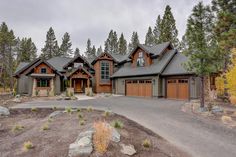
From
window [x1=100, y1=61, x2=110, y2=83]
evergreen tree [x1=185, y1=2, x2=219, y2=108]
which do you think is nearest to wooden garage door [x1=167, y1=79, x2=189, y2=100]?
evergreen tree [x1=185, y1=2, x2=219, y2=108]

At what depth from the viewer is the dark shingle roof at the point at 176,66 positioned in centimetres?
2203

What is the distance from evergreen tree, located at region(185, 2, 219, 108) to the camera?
1445 cm

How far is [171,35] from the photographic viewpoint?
39.7m

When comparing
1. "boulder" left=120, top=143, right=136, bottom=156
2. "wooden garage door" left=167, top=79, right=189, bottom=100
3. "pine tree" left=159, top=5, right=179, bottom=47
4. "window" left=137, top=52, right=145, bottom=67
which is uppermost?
"pine tree" left=159, top=5, right=179, bottom=47

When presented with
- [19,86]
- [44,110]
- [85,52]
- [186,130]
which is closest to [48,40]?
[85,52]

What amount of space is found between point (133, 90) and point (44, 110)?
50.3ft

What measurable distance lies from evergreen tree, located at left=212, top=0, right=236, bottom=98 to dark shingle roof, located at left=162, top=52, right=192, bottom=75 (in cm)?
430

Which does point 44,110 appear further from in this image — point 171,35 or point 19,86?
point 171,35

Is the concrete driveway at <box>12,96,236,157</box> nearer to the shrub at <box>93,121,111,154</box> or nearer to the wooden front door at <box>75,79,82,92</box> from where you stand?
the shrub at <box>93,121,111,154</box>

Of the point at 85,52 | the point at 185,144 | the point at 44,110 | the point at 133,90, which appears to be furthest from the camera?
the point at 85,52

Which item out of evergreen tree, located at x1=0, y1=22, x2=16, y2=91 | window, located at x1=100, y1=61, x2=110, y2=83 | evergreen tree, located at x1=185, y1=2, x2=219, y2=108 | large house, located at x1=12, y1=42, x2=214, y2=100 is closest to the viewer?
evergreen tree, located at x1=185, y1=2, x2=219, y2=108

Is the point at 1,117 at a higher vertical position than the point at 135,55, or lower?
lower

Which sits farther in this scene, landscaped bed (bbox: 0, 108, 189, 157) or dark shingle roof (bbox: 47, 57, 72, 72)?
dark shingle roof (bbox: 47, 57, 72, 72)

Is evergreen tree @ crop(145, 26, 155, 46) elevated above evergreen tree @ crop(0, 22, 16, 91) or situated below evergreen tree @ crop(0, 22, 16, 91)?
above
